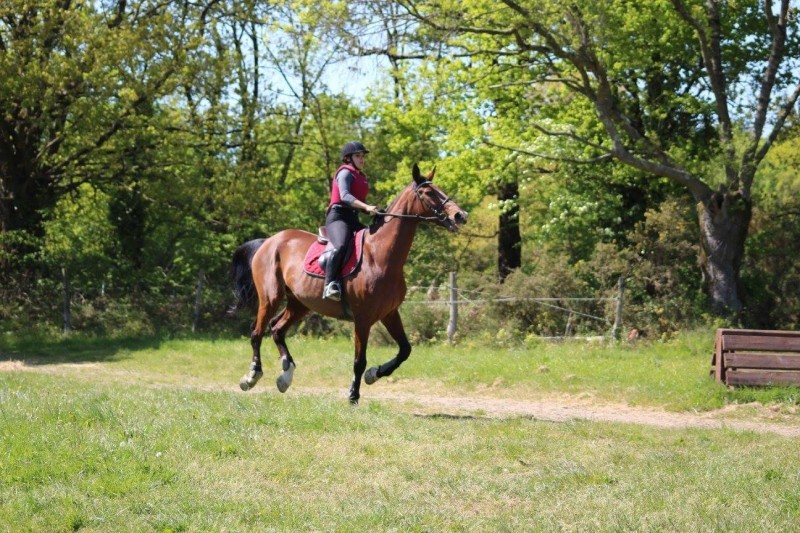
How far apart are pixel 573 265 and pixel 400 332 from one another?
1284 cm

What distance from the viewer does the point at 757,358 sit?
14.4 m

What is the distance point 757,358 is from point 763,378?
33cm

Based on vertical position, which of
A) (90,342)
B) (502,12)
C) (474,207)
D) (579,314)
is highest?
(502,12)

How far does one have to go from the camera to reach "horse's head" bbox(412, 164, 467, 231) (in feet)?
36.5

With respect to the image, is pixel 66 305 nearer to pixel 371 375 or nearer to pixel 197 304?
pixel 197 304

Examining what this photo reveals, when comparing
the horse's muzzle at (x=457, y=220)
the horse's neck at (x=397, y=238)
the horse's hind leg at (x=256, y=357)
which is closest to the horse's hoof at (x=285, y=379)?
the horse's hind leg at (x=256, y=357)

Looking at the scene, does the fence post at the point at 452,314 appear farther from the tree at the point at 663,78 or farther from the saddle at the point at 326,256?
the saddle at the point at 326,256

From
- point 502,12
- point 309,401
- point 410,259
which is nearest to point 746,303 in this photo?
point 502,12

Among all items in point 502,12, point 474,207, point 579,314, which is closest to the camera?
point 502,12

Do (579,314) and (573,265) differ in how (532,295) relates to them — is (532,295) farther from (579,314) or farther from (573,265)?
(573,265)

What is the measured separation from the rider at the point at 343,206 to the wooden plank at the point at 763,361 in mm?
6451

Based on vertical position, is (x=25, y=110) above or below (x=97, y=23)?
below

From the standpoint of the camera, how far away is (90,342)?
23.7 metres

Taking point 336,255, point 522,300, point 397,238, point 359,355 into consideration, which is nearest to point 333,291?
point 336,255
